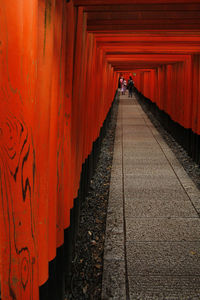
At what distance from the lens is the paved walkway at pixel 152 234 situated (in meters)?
4.46

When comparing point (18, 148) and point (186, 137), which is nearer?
point (18, 148)

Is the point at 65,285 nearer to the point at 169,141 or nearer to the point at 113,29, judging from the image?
the point at 113,29

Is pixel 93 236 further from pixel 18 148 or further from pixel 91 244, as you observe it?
pixel 18 148

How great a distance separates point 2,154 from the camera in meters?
2.38

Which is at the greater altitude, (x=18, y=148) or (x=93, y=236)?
(x=18, y=148)

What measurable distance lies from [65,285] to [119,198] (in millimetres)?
3251

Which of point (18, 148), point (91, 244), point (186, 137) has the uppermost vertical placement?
point (18, 148)

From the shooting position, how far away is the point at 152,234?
592cm

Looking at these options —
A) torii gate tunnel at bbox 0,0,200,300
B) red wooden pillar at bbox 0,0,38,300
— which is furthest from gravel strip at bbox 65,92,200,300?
red wooden pillar at bbox 0,0,38,300

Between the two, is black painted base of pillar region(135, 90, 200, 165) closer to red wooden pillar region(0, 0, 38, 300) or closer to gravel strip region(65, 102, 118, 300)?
gravel strip region(65, 102, 118, 300)

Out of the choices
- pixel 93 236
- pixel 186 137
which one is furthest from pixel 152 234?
pixel 186 137

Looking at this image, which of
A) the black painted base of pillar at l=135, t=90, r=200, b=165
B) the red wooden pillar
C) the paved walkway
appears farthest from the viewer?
the black painted base of pillar at l=135, t=90, r=200, b=165

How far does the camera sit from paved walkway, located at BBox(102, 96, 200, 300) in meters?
4.46

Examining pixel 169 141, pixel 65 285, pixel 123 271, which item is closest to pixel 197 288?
pixel 123 271
